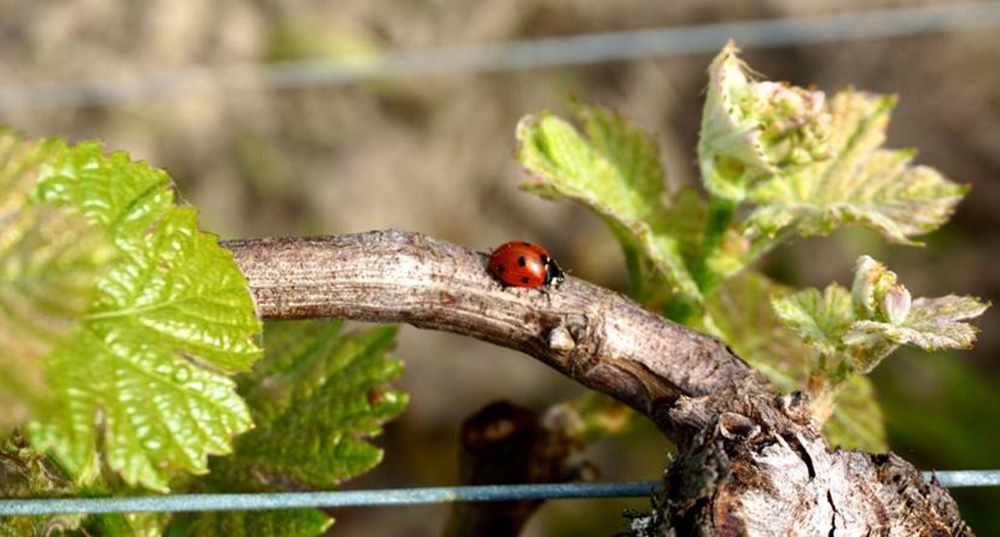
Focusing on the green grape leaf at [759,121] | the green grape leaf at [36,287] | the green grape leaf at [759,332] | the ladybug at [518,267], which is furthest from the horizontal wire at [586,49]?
the green grape leaf at [36,287]

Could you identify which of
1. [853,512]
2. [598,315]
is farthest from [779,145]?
[853,512]

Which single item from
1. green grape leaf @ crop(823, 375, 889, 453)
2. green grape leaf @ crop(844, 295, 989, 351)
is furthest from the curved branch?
green grape leaf @ crop(823, 375, 889, 453)

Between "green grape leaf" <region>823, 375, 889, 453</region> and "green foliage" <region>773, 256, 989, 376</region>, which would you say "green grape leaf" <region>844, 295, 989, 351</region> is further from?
"green grape leaf" <region>823, 375, 889, 453</region>

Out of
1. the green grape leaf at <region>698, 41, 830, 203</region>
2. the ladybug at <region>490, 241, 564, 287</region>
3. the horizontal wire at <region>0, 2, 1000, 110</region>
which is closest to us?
the ladybug at <region>490, 241, 564, 287</region>

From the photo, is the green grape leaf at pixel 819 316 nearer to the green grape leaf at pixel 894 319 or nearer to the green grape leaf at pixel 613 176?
the green grape leaf at pixel 894 319

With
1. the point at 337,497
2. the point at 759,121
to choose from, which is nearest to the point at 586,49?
the point at 759,121
